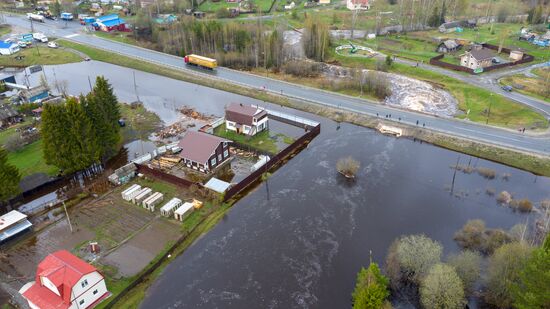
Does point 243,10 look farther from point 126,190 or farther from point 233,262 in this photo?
point 233,262

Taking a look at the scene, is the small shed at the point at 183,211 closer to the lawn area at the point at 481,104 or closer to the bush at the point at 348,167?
the bush at the point at 348,167

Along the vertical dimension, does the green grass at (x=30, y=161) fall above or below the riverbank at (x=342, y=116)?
below

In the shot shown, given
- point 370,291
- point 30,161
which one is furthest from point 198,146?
point 370,291

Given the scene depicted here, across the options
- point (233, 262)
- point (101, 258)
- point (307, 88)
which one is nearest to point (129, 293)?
point (101, 258)

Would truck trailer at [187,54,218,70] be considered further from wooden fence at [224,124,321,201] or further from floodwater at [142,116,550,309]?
floodwater at [142,116,550,309]

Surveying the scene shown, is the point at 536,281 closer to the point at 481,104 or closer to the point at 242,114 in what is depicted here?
the point at 242,114

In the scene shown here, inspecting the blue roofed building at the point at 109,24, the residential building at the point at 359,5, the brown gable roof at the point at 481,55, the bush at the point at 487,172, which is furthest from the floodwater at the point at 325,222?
the residential building at the point at 359,5

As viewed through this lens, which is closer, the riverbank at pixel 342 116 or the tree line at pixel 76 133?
the tree line at pixel 76 133
